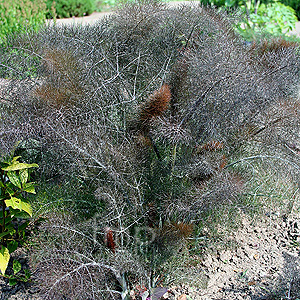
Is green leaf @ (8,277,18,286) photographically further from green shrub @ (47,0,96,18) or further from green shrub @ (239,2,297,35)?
green shrub @ (47,0,96,18)

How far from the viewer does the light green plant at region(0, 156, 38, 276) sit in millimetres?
1819

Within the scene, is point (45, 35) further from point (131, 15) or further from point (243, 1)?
point (243, 1)

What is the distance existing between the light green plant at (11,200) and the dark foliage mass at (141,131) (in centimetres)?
12

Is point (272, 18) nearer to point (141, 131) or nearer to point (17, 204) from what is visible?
point (141, 131)

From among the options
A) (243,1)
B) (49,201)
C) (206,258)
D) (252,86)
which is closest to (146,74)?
(252,86)

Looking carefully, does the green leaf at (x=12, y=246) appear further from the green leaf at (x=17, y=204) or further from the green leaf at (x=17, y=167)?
the green leaf at (x=17, y=167)

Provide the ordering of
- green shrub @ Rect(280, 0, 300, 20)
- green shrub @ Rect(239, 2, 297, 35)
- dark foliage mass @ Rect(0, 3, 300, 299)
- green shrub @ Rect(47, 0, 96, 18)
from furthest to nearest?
1. green shrub @ Rect(47, 0, 96, 18)
2. green shrub @ Rect(280, 0, 300, 20)
3. green shrub @ Rect(239, 2, 297, 35)
4. dark foliage mass @ Rect(0, 3, 300, 299)

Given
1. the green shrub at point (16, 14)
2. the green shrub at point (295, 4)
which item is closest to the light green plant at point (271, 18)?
the green shrub at point (295, 4)

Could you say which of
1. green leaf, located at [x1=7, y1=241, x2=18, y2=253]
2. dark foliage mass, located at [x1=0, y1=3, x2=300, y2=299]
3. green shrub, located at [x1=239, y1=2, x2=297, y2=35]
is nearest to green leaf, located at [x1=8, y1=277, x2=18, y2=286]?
green leaf, located at [x1=7, y1=241, x2=18, y2=253]

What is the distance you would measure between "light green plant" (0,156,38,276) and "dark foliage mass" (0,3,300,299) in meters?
0.12

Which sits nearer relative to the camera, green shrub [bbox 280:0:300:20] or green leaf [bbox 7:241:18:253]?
green leaf [bbox 7:241:18:253]

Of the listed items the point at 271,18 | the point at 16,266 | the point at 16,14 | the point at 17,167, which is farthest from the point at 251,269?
the point at 16,14

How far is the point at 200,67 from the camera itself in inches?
71.2

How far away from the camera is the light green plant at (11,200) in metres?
1.82
